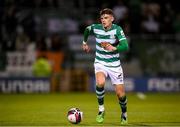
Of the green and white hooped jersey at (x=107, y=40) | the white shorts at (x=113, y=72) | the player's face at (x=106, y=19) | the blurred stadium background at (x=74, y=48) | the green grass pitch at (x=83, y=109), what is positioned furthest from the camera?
the blurred stadium background at (x=74, y=48)

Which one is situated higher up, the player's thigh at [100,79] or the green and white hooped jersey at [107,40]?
the green and white hooped jersey at [107,40]

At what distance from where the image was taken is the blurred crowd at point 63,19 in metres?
26.0

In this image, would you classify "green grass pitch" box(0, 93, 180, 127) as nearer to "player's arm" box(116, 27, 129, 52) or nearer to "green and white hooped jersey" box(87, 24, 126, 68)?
"green and white hooped jersey" box(87, 24, 126, 68)

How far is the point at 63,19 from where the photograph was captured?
2659 centimetres

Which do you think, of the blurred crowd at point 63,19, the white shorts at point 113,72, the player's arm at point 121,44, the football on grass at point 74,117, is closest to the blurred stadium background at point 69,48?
the blurred crowd at point 63,19

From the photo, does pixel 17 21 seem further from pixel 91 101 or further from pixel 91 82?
pixel 91 101

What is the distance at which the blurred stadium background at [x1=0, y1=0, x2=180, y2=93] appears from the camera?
83.9ft

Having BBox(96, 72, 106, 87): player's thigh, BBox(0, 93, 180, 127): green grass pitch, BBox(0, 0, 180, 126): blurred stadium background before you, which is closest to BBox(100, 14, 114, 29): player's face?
BBox(96, 72, 106, 87): player's thigh

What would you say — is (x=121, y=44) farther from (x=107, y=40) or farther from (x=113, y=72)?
(x=113, y=72)

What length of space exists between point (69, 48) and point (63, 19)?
54.5 inches

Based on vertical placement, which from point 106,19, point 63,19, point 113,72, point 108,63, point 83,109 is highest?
point 106,19

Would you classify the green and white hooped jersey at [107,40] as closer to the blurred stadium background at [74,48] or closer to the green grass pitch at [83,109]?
the green grass pitch at [83,109]

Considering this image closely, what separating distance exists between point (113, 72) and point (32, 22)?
13267mm

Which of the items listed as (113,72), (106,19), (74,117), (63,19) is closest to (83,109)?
(113,72)
